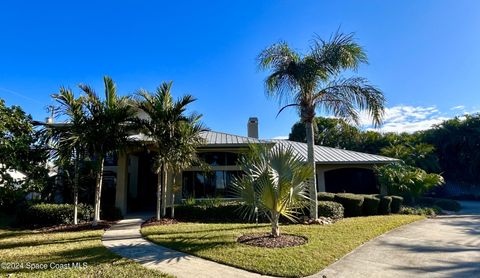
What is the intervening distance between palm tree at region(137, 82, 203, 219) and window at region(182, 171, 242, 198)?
3.15 m

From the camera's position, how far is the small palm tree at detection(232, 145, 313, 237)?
829 centimetres

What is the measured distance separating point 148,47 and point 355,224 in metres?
11.7

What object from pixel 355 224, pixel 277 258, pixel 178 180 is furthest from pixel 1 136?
pixel 355 224

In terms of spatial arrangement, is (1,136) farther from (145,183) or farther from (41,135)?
(145,183)

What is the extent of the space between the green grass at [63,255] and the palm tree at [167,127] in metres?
3.66

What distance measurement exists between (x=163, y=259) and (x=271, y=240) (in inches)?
117

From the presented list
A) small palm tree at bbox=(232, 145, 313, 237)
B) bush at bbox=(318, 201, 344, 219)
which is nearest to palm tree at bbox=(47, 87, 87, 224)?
small palm tree at bbox=(232, 145, 313, 237)

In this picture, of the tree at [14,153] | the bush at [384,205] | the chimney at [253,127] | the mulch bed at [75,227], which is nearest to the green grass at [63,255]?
the mulch bed at [75,227]

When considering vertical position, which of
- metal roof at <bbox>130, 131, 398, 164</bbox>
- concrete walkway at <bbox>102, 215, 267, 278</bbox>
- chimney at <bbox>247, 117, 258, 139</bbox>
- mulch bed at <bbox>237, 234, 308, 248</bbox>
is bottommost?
concrete walkway at <bbox>102, 215, 267, 278</bbox>

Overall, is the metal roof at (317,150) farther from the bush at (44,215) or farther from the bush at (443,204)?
the bush at (44,215)

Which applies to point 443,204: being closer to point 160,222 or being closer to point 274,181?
point 274,181

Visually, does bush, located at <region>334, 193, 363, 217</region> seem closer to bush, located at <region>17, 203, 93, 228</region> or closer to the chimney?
the chimney

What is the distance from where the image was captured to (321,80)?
1157 centimetres

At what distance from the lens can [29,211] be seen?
1255cm
